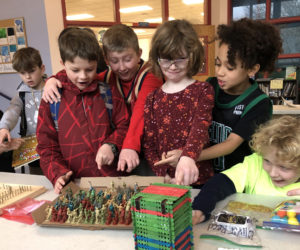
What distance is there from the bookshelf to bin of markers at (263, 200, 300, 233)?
371 centimetres

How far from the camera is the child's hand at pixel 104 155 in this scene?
1198mm

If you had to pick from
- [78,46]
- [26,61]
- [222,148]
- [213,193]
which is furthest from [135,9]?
[213,193]

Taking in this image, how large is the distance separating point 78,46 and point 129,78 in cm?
31

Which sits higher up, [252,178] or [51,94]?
[51,94]

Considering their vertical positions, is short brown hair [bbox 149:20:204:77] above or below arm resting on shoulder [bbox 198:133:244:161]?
above

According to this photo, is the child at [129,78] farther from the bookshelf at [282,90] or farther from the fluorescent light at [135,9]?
the fluorescent light at [135,9]

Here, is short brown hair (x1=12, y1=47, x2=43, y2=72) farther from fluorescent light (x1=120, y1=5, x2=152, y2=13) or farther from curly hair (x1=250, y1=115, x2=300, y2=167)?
fluorescent light (x1=120, y1=5, x2=152, y2=13)

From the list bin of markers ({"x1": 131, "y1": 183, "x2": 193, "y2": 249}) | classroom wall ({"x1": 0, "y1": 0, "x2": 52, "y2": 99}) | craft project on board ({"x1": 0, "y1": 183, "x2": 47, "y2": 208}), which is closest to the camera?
bin of markers ({"x1": 131, "y1": 183, "x2": 193, "y2": 249})

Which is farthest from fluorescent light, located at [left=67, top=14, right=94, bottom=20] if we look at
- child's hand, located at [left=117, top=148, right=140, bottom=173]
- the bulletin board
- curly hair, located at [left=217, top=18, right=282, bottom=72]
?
child's hand, located at [left=117, top=148, right=140, bottom=173]

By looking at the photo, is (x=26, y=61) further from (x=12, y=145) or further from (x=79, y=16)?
(x=79, y=16)

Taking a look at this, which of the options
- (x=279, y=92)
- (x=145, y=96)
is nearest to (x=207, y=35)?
(x=279, y=92)

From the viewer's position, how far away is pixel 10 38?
4.24 m

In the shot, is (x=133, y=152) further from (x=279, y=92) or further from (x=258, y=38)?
(x=279, y=92)

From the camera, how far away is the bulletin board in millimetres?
4180
